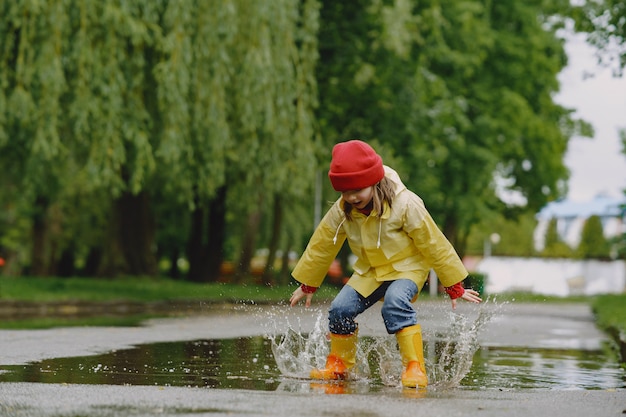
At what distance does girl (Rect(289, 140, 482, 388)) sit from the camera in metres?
7.72

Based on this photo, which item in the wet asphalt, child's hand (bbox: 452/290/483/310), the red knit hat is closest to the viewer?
the wet asphalt

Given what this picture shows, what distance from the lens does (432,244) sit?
7.91 meters

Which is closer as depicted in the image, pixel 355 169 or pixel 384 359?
pixel 355 169

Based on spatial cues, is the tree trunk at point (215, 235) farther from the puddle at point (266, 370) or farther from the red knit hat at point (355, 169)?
the red knit hat at point (355, 169)

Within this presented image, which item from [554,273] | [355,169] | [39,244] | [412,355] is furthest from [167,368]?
[554,273]

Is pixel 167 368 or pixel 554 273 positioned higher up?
pixel 554 273

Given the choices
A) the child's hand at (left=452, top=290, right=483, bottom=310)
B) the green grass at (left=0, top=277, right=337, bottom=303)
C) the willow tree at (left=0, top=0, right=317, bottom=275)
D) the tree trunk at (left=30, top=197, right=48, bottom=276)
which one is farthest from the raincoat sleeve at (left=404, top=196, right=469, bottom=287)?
the tree trunk at (left=30, top=197, right=48, bottom=276)

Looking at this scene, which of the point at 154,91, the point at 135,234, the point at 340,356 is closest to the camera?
the point at 340,356

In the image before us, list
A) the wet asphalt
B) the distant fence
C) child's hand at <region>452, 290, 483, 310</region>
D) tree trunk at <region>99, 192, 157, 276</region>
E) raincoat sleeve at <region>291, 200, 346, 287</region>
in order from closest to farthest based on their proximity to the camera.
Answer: the wet asphalt
child's hand at <region>452, 290, 483, 310</region>
raincoat sleeve at <region>291, 200, 346, 287</region>
tree trunk at <region>99, 192, 157, 276</region>
the distant fence

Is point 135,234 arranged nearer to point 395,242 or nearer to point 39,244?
point 39,244

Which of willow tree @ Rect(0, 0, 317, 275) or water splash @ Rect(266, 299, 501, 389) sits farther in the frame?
willow tree @ Rect(0, 0, 317, 275)

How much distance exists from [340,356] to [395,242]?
0.86 meters

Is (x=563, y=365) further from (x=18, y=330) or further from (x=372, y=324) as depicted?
A: (x=18, y=330)

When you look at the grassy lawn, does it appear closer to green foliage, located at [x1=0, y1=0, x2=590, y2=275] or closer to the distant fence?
green foliage, located at [x1=0, y1=0, x2=590, y2=275]
